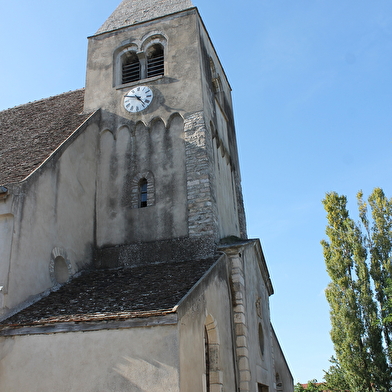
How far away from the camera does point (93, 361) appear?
7.70 m

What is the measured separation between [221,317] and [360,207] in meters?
14.2

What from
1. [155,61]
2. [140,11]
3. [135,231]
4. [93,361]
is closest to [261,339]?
[135,231]

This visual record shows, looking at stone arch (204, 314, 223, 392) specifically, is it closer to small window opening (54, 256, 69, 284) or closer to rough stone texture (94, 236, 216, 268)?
rough stone texture (94, 236, 216, 268)

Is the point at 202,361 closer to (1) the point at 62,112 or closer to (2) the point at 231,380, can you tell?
(2) the point at 231,380

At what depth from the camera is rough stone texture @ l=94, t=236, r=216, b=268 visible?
11547 millimetres

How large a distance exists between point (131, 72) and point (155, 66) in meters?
0.88

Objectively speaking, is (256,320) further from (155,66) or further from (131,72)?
(131,72)

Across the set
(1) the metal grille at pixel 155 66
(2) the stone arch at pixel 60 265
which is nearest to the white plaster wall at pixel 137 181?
(2) the stone arch at pixel 60 265

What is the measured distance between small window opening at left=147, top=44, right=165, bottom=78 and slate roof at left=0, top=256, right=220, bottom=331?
22.0ft

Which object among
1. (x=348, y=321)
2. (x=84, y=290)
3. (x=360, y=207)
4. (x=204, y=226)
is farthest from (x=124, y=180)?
(x=360, y=207)

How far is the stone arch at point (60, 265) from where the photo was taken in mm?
10641

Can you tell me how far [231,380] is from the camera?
10125 millimetres

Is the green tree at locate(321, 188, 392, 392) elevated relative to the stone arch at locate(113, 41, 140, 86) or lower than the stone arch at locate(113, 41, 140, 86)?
lower

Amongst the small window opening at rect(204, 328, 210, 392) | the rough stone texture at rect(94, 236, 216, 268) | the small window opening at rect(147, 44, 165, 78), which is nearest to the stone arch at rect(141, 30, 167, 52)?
the small window opening at rect(147, 44, 165, 78)
